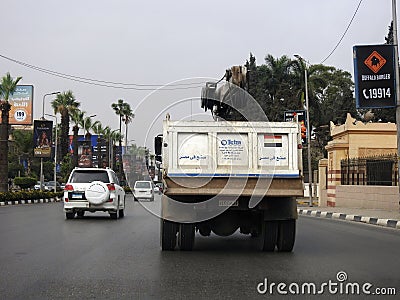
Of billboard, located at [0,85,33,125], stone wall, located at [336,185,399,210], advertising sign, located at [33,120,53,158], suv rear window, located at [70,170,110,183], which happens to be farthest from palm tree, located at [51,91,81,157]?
suv rear window, located at [70,170,110,183]

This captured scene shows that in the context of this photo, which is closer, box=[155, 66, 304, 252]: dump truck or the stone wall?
box=[155, 66, 304, 252]: dump truck

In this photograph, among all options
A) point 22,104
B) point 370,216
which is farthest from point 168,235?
point 22,104

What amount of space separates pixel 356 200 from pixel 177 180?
65.8 ft

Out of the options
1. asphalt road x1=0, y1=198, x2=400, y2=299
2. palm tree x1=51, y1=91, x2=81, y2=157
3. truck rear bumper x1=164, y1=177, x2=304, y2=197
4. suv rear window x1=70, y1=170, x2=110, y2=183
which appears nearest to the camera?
asphalt road x1=0, y1=198, x2=400, y2=299

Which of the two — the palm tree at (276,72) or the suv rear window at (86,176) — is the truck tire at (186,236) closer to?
the suv rear window at (86,176)

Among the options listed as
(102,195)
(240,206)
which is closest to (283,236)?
(240,206)

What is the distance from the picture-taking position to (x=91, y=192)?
65.6 ft

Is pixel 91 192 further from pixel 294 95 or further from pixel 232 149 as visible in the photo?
pixel 294 95

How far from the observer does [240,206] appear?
10539 millimetres

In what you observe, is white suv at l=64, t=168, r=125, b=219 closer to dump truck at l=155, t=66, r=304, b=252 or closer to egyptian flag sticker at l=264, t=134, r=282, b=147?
dump truck at l=155, t=66, r=304, b=252

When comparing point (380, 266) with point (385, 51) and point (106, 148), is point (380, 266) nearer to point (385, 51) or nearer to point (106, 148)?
point (385, 51)

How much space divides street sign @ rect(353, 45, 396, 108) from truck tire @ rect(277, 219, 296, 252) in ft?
34.3

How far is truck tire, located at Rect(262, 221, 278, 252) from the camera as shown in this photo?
1110cm

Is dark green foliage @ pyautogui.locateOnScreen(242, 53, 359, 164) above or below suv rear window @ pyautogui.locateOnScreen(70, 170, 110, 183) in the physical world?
above
